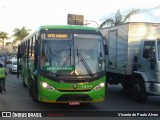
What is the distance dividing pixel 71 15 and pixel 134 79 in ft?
143

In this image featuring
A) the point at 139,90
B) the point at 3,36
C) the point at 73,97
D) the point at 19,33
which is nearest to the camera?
the point at 73,97

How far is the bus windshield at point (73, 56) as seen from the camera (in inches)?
443

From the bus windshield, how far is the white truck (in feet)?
8.42

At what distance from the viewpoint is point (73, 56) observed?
37.5 feet

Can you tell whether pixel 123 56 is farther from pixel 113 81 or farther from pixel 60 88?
pixel 60 88

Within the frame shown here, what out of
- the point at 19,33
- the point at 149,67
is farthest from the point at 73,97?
the point at 19,33

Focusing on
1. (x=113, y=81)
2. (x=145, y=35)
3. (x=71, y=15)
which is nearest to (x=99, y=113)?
(x=145, y=35)

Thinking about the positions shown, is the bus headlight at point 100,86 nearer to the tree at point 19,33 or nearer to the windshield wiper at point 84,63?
the windshield wiper at point 84,63

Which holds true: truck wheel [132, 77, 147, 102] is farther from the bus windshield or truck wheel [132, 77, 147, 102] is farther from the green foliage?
the green foliage

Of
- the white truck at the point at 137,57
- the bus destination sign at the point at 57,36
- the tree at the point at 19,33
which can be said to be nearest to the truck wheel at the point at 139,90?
the white truck at the point at 137,57

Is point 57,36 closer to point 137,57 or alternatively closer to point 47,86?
point 47,86

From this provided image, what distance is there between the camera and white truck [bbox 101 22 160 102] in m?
13.2

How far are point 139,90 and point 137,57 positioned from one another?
1395mm

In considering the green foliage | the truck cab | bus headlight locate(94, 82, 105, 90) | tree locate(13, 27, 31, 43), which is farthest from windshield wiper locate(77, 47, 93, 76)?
the green foliage
